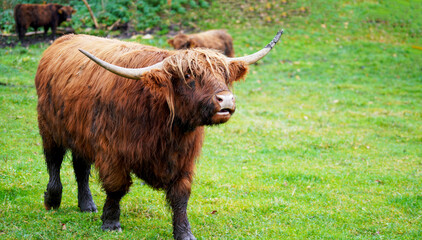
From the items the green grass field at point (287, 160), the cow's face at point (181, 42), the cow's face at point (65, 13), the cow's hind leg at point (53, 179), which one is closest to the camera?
the green grass field at point (287, 160)

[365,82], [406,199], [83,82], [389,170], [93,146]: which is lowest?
[365,82]

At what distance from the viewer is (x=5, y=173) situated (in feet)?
19.9

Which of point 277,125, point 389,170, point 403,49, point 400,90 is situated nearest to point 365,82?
point 400,90

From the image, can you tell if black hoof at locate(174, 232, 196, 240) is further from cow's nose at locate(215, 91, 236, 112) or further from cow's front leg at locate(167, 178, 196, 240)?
cow's nose at locate(215, 91, 236, 112)

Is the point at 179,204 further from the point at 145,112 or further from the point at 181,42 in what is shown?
the point at 181,42

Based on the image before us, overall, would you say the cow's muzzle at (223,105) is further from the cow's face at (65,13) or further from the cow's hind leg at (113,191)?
the cow's face at (65,13)

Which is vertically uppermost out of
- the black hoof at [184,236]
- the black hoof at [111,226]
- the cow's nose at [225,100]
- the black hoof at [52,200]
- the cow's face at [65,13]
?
the cow's nose at [225,100]

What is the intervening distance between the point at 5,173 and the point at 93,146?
7.88ft

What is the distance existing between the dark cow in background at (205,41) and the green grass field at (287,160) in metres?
1.03

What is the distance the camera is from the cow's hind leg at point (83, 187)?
5.23 m

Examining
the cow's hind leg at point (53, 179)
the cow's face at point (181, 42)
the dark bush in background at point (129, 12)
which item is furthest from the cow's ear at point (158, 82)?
the dark bush in background at point (129, 12)

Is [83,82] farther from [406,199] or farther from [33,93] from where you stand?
[33,93]

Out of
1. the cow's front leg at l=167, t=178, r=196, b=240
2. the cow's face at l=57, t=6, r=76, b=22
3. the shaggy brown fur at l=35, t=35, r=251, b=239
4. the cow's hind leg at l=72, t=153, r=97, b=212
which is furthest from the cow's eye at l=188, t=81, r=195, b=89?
the cow's face at l=57, t=6, r=76, b=22

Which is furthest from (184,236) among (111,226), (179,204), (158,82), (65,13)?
(65,13)
